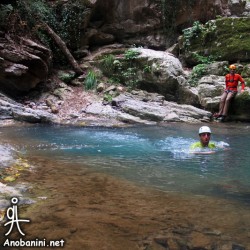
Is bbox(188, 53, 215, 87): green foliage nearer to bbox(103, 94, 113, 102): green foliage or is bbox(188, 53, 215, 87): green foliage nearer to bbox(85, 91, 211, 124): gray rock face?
bbox(85, 91, 211, 124): gray rock face

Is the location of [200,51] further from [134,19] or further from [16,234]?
[16,234]

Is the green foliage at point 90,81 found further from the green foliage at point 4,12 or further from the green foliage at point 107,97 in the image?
the green foliage at point 4,12

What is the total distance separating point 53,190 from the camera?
4.37 metres

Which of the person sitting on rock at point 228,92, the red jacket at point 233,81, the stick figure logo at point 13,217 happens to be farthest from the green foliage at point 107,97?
the stick figure logo at point 13,217

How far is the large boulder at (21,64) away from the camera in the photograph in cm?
1201

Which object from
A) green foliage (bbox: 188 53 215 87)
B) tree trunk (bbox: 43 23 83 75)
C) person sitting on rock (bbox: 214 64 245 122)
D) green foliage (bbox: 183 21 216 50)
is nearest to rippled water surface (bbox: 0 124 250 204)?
person sitting on rock (bbox: 214 64 245 122)

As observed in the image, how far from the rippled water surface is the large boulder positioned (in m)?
2.98

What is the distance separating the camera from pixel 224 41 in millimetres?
15172

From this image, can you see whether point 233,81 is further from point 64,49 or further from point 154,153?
point 64,49

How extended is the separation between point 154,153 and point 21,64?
6.96m

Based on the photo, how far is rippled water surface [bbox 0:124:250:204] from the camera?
5137 mm

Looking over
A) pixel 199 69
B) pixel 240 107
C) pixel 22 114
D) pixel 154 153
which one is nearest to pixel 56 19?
pixel 22 114

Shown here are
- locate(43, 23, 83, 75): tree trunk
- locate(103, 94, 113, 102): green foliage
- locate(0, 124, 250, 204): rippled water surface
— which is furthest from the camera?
locate(43, 23, 83, 75): tree trunk

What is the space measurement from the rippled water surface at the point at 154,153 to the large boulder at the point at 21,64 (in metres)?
2.98
